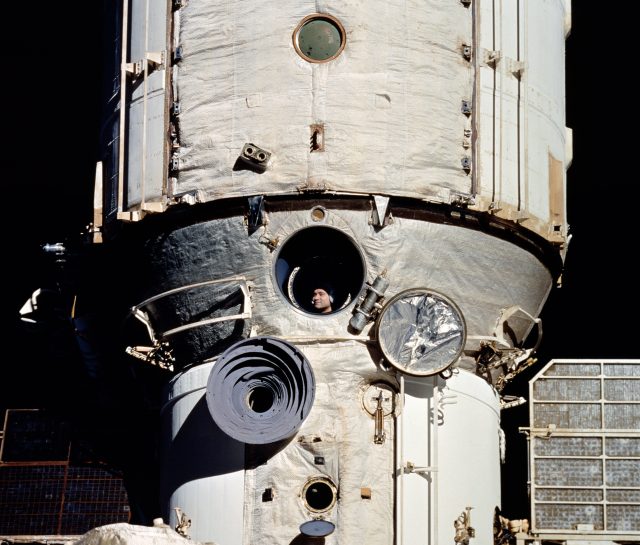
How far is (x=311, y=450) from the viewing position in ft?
83.4

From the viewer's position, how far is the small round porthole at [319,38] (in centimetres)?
2609

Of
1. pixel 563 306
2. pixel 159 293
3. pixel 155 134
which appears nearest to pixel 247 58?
pixel 155 134

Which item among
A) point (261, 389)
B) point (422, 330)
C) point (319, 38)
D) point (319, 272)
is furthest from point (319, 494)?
point (319, 38)

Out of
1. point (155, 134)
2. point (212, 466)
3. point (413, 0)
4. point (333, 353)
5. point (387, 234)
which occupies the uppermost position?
point (413, 0)

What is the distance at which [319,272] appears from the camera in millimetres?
26484

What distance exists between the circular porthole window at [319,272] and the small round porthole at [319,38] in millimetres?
2783

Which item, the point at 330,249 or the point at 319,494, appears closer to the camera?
the point at 319,494

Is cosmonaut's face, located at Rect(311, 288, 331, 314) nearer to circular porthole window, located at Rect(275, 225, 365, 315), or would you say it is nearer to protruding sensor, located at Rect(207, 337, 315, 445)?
circular porthole window, located at Rect(275, 225, 365, 315)

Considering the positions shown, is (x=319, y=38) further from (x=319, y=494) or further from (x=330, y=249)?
(x=319, y=494)

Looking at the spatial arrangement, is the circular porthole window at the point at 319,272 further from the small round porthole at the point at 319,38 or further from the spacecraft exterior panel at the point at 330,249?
the small round porthole at the point at 319,38

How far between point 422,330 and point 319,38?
4.85 meters

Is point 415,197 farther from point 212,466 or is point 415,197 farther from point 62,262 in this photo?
point 62,262

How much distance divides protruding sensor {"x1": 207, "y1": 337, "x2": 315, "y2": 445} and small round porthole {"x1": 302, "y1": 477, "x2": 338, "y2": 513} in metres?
0.82

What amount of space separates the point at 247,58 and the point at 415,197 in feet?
11.3
